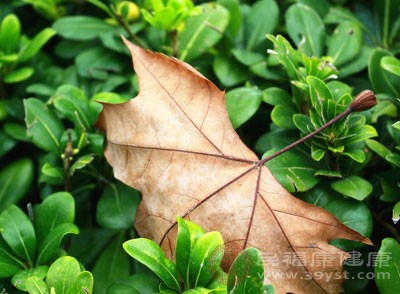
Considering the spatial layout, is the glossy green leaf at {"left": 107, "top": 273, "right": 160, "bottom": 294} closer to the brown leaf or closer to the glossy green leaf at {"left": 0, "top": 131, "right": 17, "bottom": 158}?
the brown leaf

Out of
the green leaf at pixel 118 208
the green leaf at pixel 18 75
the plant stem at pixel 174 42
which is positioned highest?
the plant stem at pixel 174 42

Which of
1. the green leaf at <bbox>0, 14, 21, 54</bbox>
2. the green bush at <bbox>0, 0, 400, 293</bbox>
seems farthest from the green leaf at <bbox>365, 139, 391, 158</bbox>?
the green leaf at <bbox>0, 14, 21, 54</bbox>

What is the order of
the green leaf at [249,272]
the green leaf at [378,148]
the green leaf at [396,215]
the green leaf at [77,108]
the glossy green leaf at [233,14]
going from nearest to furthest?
1. the green leaf at [249,272]
2. the green leaf at [396,215]
3. the green leaf at [378,148]
4. the green leaf at [77,108]
5. the glossy green leaf at [233,14]

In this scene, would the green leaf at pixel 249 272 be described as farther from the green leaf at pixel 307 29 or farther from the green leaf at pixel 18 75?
the green leaf at pixel 18 75

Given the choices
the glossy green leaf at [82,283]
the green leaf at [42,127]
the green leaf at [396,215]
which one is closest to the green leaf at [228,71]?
the green leaf at [42,127]

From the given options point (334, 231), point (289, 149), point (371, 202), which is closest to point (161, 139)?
point (289, 149)
